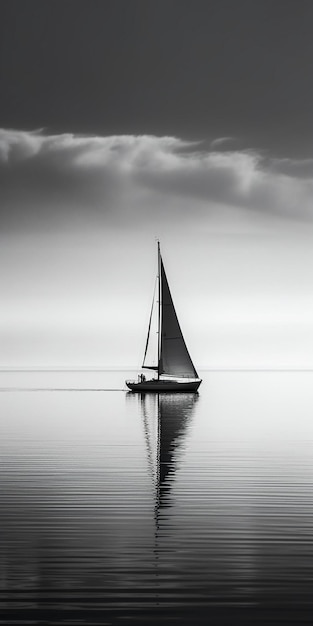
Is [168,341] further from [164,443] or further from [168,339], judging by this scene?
[164,443]

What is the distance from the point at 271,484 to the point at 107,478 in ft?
24.3

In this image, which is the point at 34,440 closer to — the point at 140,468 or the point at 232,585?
the point at 140,468

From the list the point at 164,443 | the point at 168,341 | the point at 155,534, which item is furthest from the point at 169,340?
the point at 155,534

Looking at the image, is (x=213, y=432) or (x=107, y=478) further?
(x=213, y=432)

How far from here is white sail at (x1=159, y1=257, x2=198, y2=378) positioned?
129 meters

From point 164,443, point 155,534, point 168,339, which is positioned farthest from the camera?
point 168,339

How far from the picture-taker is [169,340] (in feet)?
424

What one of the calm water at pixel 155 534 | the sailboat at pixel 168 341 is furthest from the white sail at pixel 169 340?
the calm water at pixel 155 534

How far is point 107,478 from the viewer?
39906 millimetres

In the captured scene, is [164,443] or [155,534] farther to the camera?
[164,443]

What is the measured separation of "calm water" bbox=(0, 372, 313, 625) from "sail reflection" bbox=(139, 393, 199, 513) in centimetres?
19

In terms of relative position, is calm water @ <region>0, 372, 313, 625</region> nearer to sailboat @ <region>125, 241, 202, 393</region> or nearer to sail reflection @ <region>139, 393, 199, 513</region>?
sail reflection @ <region>139, 393, 199, 513</region>

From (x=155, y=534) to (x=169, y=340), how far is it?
102632mm

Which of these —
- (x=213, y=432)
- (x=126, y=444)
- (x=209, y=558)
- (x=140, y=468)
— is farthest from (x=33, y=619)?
(x=213, y=432)
